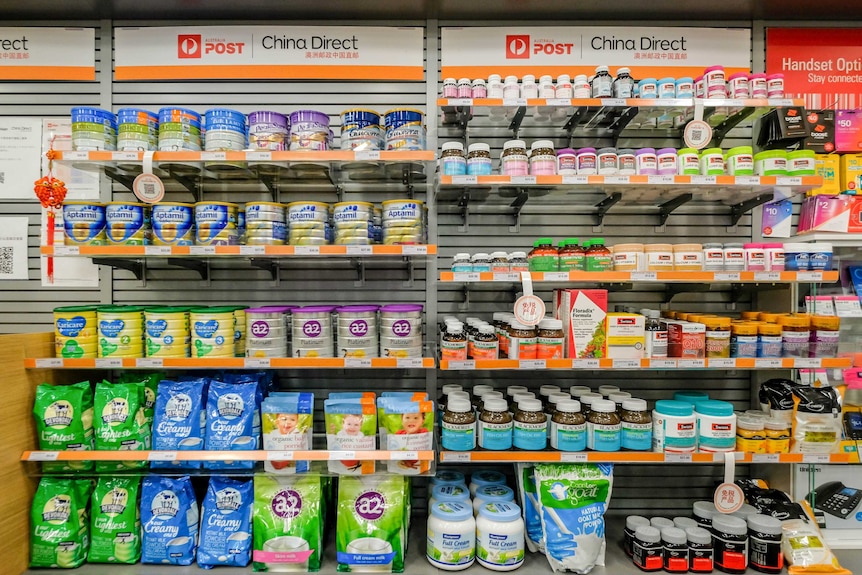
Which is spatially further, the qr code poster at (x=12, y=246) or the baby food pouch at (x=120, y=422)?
the qr code poster at (x=12, y=246)

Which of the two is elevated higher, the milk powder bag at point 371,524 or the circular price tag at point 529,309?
the circular price tag at point 529,309

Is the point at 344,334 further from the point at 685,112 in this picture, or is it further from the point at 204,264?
the point at 685,112

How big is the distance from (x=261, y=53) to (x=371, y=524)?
2631 mm

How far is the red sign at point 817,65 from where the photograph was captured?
2549mm

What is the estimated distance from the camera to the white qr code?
257 centimetres

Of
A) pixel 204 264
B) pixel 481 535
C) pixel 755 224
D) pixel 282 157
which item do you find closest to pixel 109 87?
pixel 204 264

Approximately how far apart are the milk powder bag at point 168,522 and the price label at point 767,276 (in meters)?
2.85

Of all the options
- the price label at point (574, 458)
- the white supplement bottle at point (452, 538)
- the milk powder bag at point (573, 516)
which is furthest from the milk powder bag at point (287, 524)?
the price label at point (574, 458)

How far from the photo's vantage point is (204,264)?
101 inches

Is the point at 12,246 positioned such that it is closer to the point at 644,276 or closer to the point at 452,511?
the point at 452,511

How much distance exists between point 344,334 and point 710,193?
207 cm

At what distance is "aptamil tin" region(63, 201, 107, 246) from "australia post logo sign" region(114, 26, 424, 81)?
101 centimetres

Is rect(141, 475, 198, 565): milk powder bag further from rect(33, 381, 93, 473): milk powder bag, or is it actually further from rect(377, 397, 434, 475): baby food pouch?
rect(377, 397, 434, 475): baby food pouch

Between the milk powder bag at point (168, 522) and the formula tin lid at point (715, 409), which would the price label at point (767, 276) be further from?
the milk powder bag at point (168, 522)
